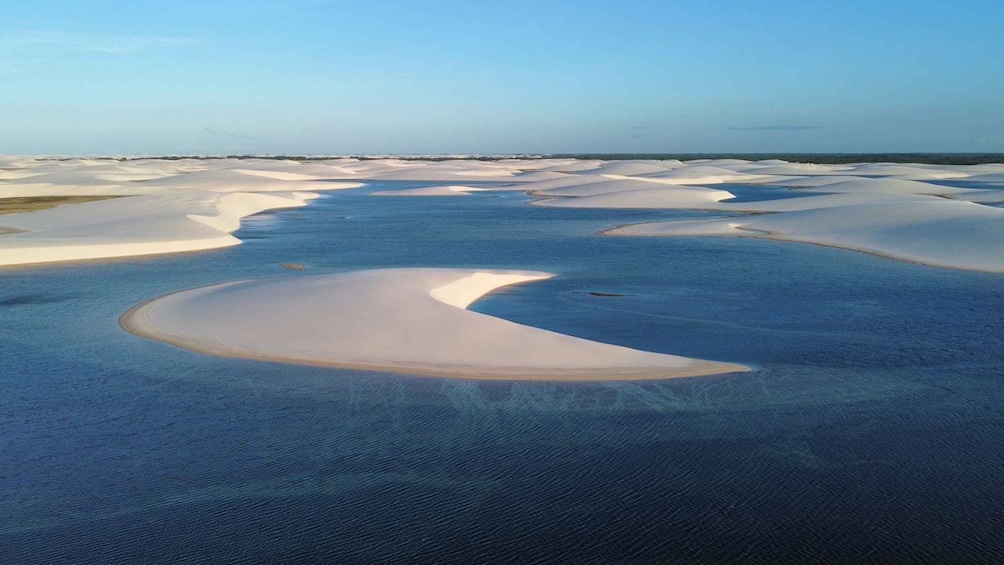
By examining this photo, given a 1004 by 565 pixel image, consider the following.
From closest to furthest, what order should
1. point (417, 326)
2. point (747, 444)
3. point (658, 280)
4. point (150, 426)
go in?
1. point (747, 444)
2. point (150, 426)
3. point (417, 326)
4. point (658, 280)

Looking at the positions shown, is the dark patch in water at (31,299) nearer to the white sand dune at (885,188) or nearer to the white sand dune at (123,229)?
the white sand dune at (123,229)

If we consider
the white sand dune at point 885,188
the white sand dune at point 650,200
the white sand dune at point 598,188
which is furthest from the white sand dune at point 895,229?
the white sand dune at point 598,188

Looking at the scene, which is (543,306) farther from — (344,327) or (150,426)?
(150,426)

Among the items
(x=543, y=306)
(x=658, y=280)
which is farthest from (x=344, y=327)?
(x=658, y=280)

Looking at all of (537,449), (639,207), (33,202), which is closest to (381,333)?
(537,449)

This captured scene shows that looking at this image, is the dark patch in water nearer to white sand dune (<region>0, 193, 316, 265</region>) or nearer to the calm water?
the calm water

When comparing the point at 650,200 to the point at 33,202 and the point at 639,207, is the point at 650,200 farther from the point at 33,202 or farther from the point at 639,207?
the point at 33,202
